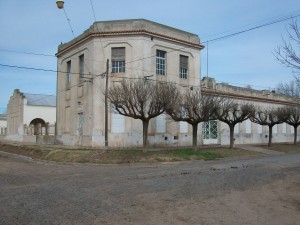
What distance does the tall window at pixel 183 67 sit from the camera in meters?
31.1

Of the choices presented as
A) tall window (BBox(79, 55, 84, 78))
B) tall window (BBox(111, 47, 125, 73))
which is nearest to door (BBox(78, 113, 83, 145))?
tall window (BBox(79, 55, 84, 78))

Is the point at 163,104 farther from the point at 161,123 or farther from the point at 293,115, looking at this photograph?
the point at 293,115

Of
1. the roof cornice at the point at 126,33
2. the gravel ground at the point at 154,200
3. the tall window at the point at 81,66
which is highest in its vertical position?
the roof cornice at the point at 126,33

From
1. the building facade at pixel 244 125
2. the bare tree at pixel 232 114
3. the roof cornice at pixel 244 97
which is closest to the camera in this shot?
the bare tree at pixel 232 114

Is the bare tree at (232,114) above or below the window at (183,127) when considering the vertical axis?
above

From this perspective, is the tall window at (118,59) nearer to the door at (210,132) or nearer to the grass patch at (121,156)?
the grass patch at (121,156)

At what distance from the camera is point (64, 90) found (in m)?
33.3

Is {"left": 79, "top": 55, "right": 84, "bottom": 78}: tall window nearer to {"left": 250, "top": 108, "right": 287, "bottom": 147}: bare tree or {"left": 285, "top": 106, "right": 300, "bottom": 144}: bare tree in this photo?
{"left": 250, "top": 108, "right": 287, "bottom": 147}: bare tree

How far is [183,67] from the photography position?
31.3m

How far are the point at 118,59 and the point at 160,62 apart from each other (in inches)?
141

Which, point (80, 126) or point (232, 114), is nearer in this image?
point (80, 126)

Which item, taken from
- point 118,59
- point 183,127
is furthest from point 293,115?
point 118,59

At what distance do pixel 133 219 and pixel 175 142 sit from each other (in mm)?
23064

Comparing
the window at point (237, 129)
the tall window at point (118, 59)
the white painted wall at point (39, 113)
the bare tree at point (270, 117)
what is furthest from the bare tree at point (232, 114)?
the white painted wall at point (39, 113)
